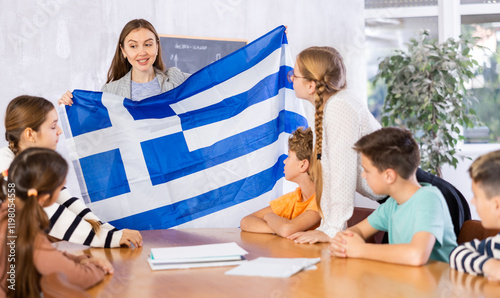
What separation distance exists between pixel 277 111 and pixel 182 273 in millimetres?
1458

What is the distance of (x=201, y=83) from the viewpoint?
2.90m

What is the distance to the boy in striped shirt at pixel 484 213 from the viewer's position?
A: 1501 mm

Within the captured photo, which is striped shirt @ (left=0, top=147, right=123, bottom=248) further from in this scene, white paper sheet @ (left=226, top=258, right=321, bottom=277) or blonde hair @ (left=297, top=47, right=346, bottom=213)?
blonde hair @ (left=297, top=47, right=346, bottom=213)

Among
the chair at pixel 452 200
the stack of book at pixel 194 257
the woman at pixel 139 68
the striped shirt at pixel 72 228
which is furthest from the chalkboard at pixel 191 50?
the stack of book at pixel 194 257

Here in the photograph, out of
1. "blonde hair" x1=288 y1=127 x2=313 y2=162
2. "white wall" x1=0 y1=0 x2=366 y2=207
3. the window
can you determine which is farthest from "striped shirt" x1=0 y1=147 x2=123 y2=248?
the window

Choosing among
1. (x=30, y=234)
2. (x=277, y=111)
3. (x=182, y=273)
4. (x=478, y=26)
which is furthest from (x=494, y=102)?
(x=30, y=234)

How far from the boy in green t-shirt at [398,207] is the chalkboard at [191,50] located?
2577 mm

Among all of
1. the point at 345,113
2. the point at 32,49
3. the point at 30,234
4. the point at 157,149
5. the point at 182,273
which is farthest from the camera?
the point at 32,49

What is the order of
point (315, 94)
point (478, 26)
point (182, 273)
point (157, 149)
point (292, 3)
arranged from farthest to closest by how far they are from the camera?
point (478, 26)
point (292, 3)
point (157, 149)
point (315, 94)
point (182, 273)

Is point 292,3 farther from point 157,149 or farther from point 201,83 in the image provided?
point 157,149

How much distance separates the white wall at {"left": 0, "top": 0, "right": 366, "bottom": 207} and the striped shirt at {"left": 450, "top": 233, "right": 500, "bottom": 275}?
9.65 feet

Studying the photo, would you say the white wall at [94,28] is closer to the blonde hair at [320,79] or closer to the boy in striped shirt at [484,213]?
the blonde hair at [320,79]

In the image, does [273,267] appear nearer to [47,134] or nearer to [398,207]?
[398,207]

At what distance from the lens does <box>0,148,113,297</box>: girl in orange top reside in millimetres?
1359
